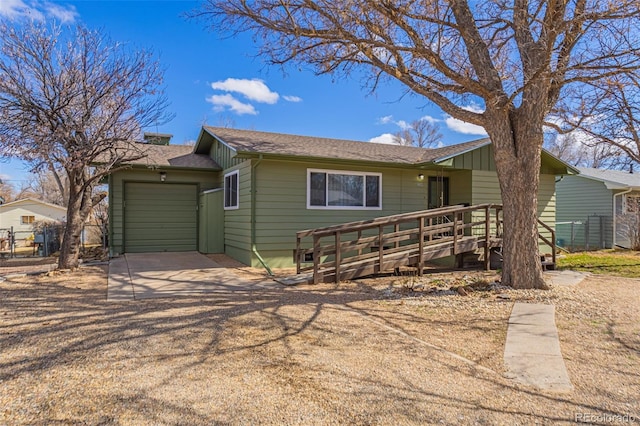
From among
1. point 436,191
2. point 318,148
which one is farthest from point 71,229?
point 436,191

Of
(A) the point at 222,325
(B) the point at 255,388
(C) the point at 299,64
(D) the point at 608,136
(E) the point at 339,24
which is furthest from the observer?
(D) the point at 608,136

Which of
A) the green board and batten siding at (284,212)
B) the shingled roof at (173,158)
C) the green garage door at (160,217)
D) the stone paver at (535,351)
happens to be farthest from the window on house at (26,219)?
the stone paver at (535,351)

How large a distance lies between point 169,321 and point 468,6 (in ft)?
22.2

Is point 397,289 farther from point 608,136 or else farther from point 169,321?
point 608,136

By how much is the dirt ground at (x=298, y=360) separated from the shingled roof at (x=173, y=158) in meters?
5.78

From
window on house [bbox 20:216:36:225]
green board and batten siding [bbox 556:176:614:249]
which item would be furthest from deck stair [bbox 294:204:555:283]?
window on house [bbox 20:216:36:225]

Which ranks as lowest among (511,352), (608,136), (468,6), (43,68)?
(511,352)

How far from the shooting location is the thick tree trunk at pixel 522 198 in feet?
21.3

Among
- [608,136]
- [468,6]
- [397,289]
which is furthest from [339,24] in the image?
[608,136]

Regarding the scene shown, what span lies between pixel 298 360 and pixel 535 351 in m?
2.37

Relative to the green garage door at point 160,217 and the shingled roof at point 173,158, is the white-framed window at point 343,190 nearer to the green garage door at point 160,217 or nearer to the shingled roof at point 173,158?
the shingled roof at point 173,158

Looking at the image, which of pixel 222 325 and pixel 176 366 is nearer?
pixel 176 366

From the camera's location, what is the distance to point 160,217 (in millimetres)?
11867

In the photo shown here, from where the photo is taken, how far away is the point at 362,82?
8.16 metres
